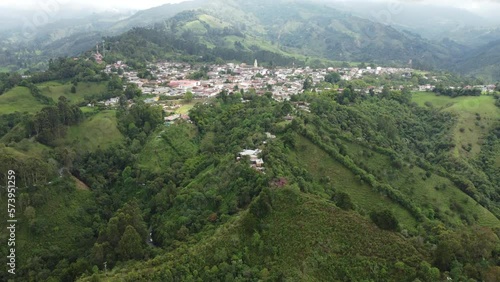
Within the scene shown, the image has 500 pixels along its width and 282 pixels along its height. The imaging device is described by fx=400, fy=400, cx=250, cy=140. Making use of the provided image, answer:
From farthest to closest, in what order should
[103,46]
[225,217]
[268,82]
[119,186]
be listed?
[103,46], [268,82], [119,186], [225,217]

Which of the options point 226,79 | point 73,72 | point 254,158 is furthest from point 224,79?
point 254,158

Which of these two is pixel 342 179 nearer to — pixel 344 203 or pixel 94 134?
pixel 344 203

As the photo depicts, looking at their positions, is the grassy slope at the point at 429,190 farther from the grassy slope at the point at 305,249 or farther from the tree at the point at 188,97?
the tree at the point at 188,97

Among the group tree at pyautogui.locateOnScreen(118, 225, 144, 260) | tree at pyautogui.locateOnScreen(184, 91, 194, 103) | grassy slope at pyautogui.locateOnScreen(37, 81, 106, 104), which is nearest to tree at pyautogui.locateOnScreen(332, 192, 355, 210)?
tree at pyautogui.locateOnScreen(118, 225, 144, 260)

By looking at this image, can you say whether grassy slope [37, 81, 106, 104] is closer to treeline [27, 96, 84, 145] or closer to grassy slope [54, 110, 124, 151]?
grassy slope [54, 110, 124, 151]

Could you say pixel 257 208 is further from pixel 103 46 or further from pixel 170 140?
pixel 103 46

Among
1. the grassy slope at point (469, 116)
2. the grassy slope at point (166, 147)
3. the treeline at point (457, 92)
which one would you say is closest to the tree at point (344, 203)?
the grassy slope at point (166, 147)

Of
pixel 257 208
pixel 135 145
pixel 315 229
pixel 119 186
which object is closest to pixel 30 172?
pixel 119 186
